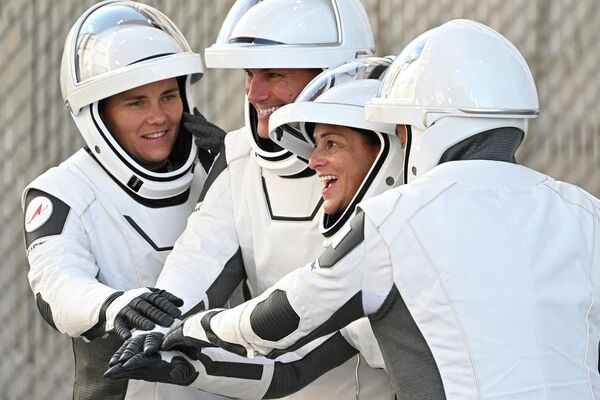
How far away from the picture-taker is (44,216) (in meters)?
3.21

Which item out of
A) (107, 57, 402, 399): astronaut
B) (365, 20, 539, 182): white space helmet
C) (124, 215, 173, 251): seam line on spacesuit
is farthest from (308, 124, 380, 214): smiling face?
(124, 215, 173, 251): seam line on spacesuit

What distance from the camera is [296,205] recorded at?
10.0 feet

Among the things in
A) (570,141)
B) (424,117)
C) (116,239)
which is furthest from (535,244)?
(570,141)

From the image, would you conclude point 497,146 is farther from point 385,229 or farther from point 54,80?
point 54,80

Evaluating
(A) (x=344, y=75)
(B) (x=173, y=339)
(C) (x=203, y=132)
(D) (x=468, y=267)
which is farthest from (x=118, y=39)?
(D) (x=468, y=267)

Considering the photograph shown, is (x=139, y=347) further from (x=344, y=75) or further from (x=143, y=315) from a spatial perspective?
(x=344, y=75)

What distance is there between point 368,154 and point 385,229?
563mm

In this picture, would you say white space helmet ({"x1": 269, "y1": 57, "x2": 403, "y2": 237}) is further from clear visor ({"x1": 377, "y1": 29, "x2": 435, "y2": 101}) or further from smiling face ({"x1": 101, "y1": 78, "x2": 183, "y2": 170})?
smiling face ({"x1": 101, "y1": 78, "x2": 183, "y2": 170})

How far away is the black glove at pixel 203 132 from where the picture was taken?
3.41 meters

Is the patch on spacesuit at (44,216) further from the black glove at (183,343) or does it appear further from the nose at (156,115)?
the black glove at (183,343)

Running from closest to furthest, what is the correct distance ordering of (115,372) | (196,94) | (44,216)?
(115,372) → (44,216) → (196,94)

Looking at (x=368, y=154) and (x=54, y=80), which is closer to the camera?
(x=368, y=154)

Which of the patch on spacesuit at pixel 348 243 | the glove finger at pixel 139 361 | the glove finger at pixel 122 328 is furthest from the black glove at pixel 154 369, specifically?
the patch on spacesuit at pixel 348 243

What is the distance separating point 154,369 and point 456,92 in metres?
0.85
